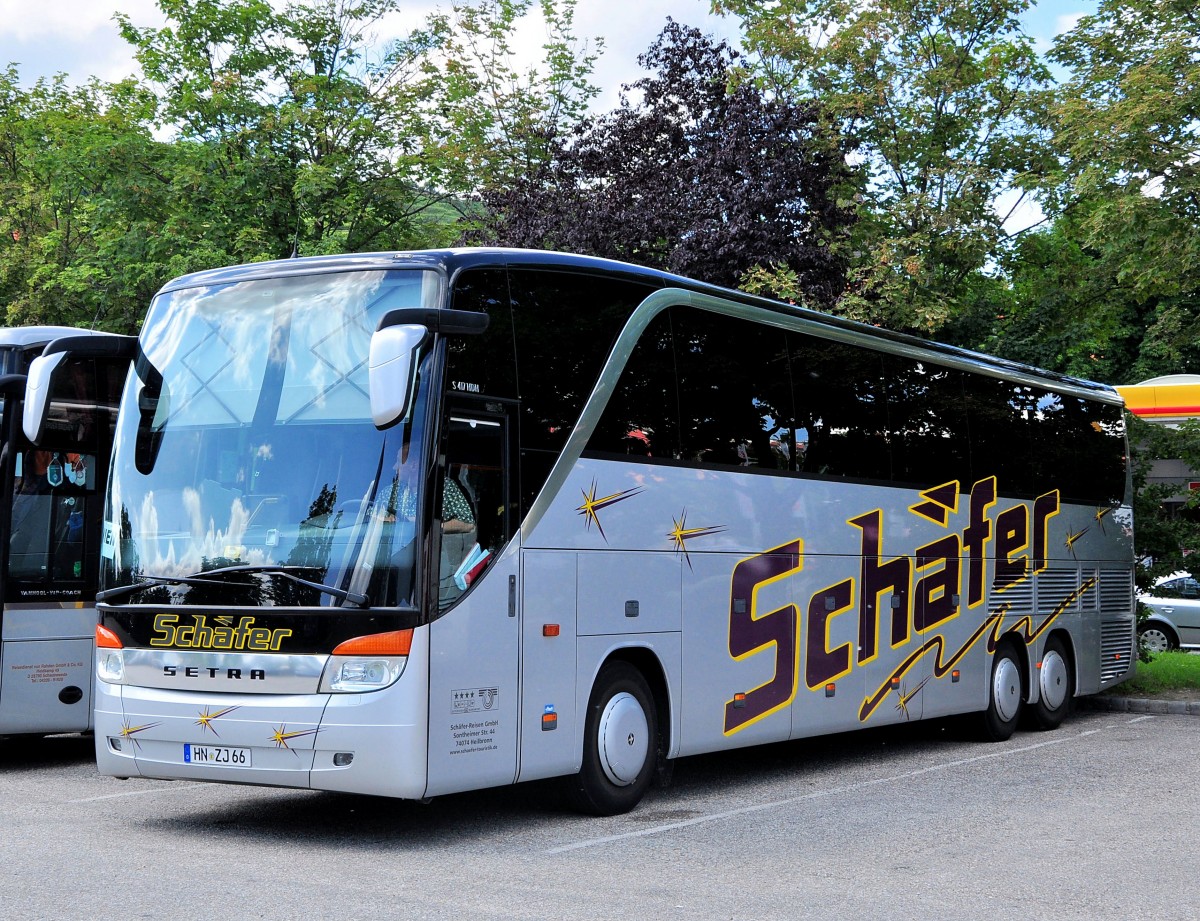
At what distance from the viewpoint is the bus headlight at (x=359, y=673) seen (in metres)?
8.11

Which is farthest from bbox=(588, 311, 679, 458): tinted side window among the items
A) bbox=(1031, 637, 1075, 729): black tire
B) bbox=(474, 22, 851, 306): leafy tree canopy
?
bbox=(474, 22, 851, 306): leafy tree canopy

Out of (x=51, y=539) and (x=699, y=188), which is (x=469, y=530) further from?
(x=699, y=188)

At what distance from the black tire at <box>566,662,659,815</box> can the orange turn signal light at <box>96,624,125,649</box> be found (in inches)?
118

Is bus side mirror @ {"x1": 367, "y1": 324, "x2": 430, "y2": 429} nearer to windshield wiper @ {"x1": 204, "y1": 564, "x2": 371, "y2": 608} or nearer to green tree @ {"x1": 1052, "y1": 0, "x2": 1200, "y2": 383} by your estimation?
windshield wiper @ {"x1": 204, "y1": 564, "x2": 371, "y2": 608}

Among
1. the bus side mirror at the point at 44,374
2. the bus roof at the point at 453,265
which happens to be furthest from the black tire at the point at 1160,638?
the bus side mirror at the point at 44,374

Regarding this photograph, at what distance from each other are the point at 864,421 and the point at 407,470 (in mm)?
5929

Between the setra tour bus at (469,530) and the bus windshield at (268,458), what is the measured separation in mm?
18

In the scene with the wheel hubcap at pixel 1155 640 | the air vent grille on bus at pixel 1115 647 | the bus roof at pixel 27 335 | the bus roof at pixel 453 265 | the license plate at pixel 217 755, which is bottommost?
the wheel hubcap at pixel 1155 640

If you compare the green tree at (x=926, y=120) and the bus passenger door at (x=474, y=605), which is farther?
the green tree at (x=926, y=120)

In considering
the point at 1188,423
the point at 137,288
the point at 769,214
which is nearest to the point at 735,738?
the point at 1188,423

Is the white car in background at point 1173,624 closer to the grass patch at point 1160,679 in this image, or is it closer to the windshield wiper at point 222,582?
the grass patch at point 1160,679

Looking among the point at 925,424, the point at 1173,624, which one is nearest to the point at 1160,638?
the point at 1173,624

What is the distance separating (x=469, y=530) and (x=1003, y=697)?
28.1 feet

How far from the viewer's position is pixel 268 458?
8516 millimetres
